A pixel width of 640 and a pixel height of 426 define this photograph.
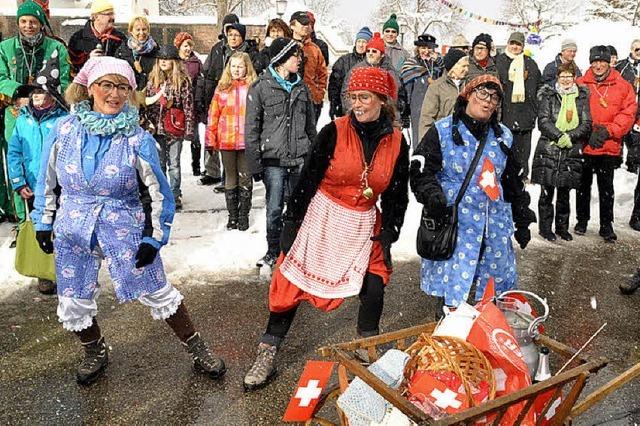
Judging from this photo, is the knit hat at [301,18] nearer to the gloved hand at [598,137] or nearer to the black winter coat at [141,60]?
the black winter coat at [141,60]

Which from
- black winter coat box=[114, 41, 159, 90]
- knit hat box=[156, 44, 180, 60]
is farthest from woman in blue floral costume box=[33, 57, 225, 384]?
knit hat box=[156, 44, 180, 60]

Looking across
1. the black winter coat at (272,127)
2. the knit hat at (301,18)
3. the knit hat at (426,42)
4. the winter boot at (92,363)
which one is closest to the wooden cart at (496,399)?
the winter boot at (92,363)

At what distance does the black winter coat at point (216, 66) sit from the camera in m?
7.86

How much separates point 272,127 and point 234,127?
1224mm

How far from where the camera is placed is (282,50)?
554cm

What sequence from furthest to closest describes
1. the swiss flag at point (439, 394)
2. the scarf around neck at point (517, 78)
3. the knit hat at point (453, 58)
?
1. the scarf around neck at point (517, 78)
2. the knit hat at point (453, 58)
3. the swiss flag at point (439, 394)

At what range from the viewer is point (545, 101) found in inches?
281

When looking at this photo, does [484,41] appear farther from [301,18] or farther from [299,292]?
[299,292]

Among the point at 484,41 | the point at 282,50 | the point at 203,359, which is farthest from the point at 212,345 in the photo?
the point at 484,41

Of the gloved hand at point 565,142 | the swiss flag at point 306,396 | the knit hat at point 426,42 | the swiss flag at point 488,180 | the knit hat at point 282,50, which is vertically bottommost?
the swiss flag at point 306,396

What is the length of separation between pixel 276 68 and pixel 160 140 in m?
2.18

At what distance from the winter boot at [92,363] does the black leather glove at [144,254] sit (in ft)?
2.47

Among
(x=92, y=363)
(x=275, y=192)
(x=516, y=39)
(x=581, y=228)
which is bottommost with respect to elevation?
(x=581, y=228)

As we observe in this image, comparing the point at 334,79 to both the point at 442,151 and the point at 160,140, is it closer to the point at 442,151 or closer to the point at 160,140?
the point at 160,140
